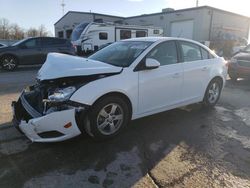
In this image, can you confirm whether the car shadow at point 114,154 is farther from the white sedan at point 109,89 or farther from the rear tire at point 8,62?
the rear tire at point 8,62

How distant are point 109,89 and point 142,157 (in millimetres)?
1082

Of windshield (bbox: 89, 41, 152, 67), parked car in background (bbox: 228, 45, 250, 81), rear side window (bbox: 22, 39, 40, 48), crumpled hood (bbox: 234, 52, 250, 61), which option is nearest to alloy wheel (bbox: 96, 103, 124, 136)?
windshield (bbox: 89, 41, 152, 67)

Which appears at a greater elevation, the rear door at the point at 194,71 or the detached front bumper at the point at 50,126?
the rear door at the point at 194,71

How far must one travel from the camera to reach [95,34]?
20.7 m

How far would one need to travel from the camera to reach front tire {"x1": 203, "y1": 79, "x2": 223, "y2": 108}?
19.9 feet

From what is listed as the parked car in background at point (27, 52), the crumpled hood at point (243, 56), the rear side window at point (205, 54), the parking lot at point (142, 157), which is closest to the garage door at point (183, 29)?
the parked car in background at point (27, 52)

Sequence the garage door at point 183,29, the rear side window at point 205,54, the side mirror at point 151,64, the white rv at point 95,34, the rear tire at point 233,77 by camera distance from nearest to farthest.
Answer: the side mirror at point 151,64 → the rear side window at point 205,54 → the rear tire at point 233,77 → the white rv at point 95,34 → the garage door at point 183,29

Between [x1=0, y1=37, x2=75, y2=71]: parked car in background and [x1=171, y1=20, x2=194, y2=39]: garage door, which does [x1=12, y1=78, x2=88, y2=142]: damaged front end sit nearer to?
[x1=0, y1=37, x2=75, y2=71]: parked car in background

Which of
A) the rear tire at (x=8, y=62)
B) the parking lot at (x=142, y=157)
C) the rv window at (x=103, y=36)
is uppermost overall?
the rv window at (x=103, y=36)

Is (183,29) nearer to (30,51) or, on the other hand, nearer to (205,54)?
(30,51)

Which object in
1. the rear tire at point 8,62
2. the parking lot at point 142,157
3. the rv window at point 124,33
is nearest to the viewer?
the parking lot at point 142,157

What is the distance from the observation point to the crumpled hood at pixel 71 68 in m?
3.85

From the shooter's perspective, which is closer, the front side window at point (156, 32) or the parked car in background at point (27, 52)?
the parked car in background at point (27, 52)

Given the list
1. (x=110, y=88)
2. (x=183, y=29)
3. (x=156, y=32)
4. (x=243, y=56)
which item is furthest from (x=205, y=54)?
(x=183, y=29)
